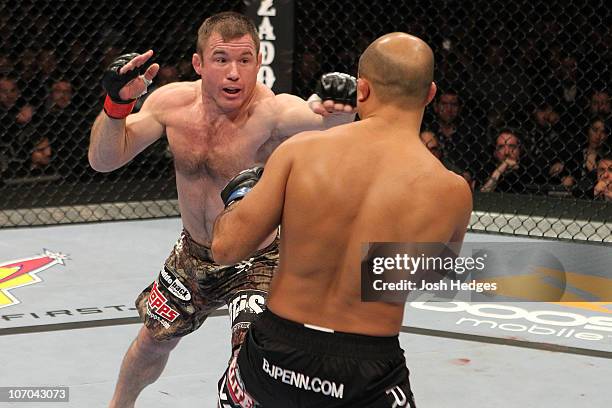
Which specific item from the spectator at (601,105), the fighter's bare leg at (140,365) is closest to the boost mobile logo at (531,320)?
the fighter's bare leg at (140,365)

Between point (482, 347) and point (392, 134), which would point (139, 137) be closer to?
point (392, 134)

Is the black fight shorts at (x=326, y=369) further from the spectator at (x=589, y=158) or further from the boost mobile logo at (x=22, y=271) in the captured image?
the spectator at (x=589, y=158)

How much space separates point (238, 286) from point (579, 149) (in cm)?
386

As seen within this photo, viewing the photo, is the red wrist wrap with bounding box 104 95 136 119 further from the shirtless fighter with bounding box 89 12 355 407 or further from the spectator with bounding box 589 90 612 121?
the spectator with bounding box 589 90 612 121

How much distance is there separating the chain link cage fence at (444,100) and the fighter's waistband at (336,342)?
13.6ft

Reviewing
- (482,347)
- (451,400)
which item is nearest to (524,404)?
(451,400)

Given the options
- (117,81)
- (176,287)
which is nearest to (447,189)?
(117,81)

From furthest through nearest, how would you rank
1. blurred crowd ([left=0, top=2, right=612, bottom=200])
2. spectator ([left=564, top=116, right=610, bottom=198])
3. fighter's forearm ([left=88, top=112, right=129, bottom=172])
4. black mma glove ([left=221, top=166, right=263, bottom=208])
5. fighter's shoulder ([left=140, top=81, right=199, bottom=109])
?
1. blurred crowd ([left=0, top=2, right=612, bottom=200])
2. spectator ([left=564, top=116, right=610, bottom=198])
3. fighter's shoulder ([left=140, top=81, right=199, bottom=109])
4. fighter's forearm ([left=88, top=112, right=129, bottom=172])
5. black mma glove ([left=221, top=166, right=263, bottom=208])

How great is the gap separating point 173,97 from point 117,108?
0.98 feet

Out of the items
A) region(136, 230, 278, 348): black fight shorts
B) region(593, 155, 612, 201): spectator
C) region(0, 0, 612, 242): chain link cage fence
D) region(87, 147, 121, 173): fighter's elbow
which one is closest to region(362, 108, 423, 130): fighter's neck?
region(136, 230, 278, 348): black fight shorts

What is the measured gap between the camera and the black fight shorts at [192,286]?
271 centimetres

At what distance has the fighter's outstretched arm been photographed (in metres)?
1.87

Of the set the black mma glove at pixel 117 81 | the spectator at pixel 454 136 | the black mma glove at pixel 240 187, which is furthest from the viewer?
the spectator at pixel 454 136

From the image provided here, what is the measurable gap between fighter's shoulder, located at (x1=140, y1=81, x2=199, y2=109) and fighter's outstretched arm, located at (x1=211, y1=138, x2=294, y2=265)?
1.08 meters
